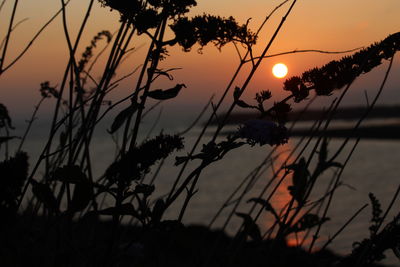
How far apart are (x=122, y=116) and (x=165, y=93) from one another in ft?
0.35

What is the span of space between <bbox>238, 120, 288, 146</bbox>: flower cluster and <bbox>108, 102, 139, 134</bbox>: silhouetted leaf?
25cm

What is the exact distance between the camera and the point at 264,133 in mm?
1058

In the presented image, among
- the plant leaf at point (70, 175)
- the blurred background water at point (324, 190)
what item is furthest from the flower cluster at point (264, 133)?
the blurred background water at point (324, 190)

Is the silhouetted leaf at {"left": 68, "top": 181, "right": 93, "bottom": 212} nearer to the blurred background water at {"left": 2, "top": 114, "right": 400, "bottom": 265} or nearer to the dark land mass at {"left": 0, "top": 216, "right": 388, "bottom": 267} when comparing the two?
the dark land mass at {"left": 0, "top": 216, "right": 388, "bottom": 267}

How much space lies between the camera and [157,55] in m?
1.20

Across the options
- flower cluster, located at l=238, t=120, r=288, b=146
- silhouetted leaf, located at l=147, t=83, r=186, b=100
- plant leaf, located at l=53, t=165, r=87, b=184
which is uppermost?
silhouetted leaf, located at l=147, t=83, r=186, b=100

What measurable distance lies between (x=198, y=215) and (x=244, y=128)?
20.6 ft

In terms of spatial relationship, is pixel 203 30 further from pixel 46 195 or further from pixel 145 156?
pixel 46 195

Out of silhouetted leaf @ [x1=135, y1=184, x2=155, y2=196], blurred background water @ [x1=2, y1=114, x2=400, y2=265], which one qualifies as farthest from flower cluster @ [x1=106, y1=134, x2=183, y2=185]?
blurred background water @ [x1=2, y1=114, x2=400, y2=265]

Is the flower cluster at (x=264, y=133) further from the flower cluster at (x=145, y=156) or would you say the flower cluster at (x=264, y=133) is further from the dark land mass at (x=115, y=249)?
the dark land mass at (x=115, y=249)

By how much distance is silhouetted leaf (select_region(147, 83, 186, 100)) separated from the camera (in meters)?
1.24

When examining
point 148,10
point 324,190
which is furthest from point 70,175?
point 324,190

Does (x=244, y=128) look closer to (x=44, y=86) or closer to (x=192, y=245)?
(x=44, y=86)

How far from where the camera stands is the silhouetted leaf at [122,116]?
47.2 inches
